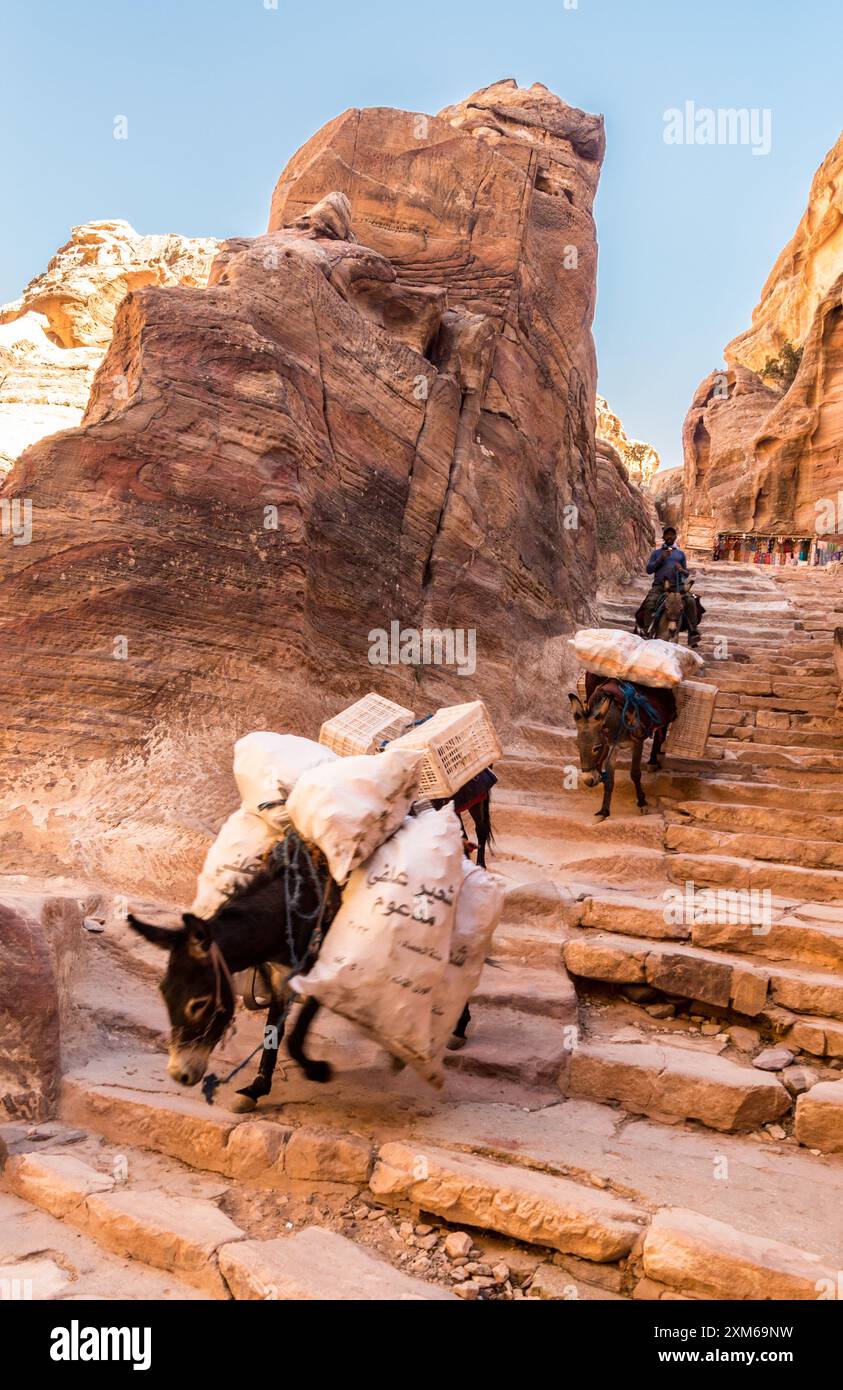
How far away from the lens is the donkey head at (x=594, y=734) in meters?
8.24

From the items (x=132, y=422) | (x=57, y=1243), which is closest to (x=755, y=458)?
(x=132, y=422)

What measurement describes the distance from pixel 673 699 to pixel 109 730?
15.9 feet

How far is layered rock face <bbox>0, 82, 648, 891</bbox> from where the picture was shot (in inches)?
274

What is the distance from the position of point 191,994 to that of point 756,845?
4929 millimetres

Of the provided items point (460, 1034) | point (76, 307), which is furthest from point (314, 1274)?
point (76, 307)

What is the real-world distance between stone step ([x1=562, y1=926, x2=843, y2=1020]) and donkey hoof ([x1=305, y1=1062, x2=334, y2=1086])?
6.73 ft

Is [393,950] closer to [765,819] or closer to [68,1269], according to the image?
[68,1269]

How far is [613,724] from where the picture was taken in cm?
822

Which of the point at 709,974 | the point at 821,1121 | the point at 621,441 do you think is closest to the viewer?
the point at 821,1121

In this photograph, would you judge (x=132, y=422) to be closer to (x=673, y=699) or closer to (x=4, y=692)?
(x=4, y=692)

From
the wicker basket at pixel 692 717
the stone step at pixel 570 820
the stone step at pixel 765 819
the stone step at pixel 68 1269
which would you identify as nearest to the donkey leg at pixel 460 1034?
the stone step at pixel 68 1269

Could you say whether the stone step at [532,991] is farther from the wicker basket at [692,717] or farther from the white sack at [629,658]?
the wicker basket at [692,717]

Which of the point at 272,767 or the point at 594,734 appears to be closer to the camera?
the point at 272,767

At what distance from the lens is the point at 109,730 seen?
6.93 meters
